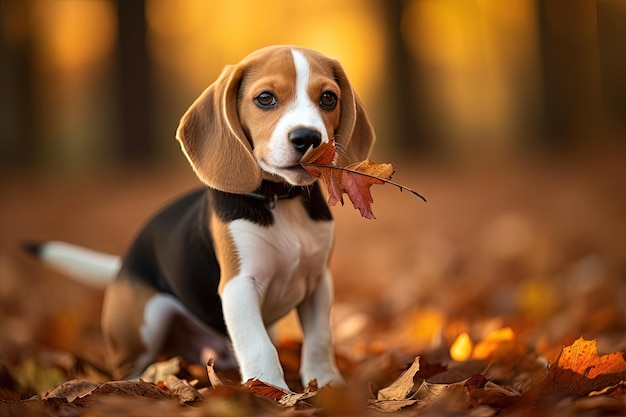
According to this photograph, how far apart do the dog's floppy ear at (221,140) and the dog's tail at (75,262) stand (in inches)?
41.8

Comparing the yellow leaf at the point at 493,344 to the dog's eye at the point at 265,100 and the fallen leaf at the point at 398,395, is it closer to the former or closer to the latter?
the fallen leaf at the point at 398,395

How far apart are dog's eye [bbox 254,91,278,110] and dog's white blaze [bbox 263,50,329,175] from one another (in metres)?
0.06

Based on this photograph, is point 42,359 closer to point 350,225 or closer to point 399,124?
point 350,225

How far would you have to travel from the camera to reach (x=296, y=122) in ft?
8.22

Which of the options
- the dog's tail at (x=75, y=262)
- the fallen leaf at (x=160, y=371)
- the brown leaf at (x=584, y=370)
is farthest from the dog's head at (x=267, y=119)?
the dog's tail at (x=75, y=262)

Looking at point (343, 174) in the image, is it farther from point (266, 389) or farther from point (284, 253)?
point (266, 389)

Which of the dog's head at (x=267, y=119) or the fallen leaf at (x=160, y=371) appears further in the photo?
the fallen leaf at (x=160, y=371)

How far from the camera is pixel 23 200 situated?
11367 mm

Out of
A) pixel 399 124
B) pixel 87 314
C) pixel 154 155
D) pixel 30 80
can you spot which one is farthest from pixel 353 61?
pixel 87 314

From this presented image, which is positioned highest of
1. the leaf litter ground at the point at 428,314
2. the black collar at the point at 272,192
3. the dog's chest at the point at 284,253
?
the black collar at the point at 272,192

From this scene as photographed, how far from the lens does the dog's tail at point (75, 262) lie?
3.60 m

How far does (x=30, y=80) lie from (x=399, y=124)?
264 inches

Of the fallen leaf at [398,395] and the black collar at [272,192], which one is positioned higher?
the black collar at [272,192]

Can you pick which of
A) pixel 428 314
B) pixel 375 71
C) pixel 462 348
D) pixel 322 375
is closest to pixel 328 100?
pixel 322 375
